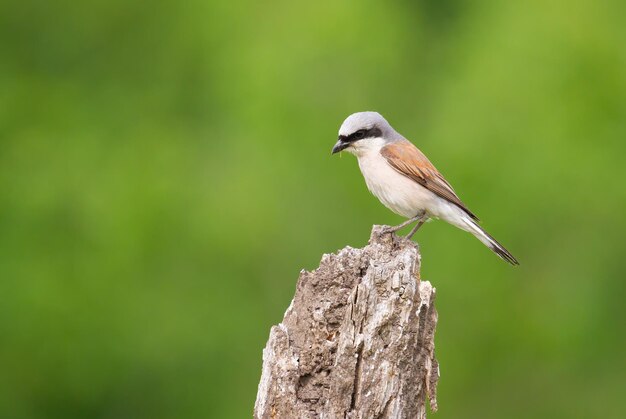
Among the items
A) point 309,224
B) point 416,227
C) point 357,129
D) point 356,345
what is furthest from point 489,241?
point 309,224

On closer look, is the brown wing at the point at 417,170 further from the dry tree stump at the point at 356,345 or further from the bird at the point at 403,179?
the dry tree stump at the point at 356,345

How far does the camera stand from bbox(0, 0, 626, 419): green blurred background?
16.7 metres

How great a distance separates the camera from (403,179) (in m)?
9.22

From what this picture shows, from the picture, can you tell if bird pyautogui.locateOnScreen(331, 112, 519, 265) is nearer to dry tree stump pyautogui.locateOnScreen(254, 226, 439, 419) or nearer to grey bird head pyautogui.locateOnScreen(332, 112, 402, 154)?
grey bird head pyautogui.locateOnScreen(332, 112, 402, 154)

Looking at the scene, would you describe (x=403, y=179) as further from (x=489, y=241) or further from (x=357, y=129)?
(x=489, y=241)

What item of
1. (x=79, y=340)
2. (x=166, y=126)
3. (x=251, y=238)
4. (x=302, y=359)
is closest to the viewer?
(x=302, y=359)

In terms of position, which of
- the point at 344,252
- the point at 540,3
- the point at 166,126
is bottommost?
the point at 344,252

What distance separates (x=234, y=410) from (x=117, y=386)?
2.01 meters

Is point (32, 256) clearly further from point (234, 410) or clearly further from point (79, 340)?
point (234, 410)

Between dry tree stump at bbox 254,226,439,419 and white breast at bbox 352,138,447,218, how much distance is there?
242 centimetres

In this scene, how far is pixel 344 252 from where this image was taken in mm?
6766

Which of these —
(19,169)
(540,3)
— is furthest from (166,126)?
(540,3)

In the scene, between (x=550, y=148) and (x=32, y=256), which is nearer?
(x=550, y=148)

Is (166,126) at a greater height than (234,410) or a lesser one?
greater
